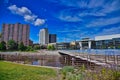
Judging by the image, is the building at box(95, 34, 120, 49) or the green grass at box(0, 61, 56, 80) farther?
the building at box(95, 34, 120, 49)

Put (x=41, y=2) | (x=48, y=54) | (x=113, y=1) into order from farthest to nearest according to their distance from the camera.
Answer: (x=48, y=54) < (x=41, y=2) < (x=113, y=1)

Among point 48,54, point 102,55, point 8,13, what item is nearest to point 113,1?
point 8,13

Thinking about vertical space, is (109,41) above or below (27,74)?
above

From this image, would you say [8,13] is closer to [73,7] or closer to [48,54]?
[73,7]

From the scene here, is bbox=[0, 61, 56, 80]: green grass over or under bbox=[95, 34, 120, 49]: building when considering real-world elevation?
under

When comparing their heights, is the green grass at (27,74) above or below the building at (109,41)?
below

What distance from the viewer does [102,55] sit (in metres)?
8.32

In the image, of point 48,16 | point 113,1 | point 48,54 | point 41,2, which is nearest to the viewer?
point 113,1

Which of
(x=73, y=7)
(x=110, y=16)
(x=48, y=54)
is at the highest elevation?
(x=73, y=7)

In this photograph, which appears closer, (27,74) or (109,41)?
(27,74)

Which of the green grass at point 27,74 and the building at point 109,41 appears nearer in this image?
the green grass at point 27,74

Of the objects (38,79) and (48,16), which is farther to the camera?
(48,16)

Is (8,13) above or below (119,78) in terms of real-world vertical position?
above

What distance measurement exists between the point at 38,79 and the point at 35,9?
7.62 feet
